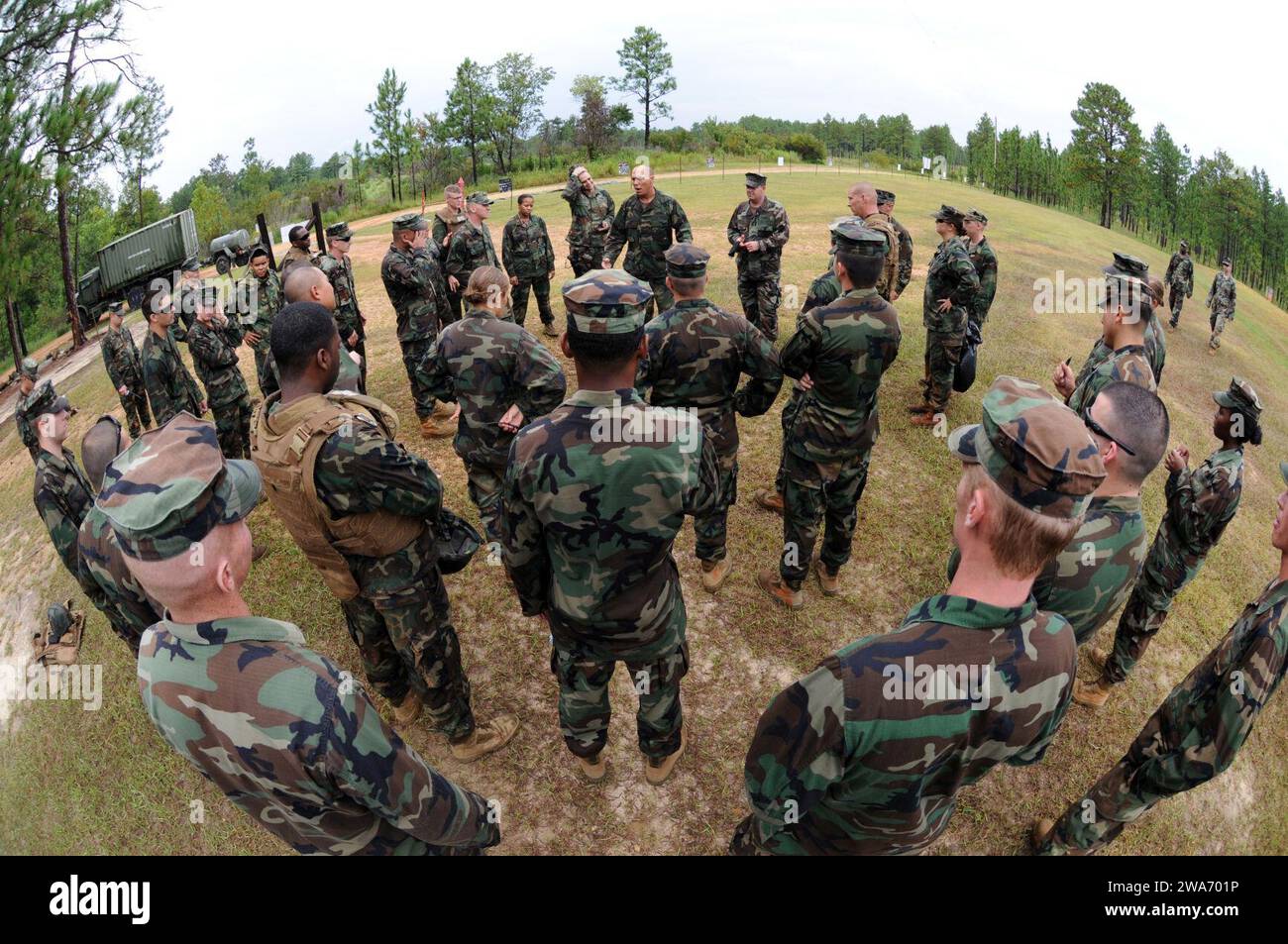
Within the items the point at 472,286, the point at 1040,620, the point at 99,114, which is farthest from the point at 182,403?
the point at 99,114

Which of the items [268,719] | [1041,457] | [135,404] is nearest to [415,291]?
[135,404]

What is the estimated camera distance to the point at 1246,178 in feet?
196

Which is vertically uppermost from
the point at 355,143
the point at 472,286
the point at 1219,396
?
the point at 355,143

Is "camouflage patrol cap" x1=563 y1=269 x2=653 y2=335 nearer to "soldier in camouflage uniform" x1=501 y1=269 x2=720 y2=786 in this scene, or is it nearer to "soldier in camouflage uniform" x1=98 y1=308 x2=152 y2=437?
"soldier in camouflage uniform" x1=501 y1=269 x2=720 y2=786

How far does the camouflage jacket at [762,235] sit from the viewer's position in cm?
859

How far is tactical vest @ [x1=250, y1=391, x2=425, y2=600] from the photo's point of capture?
3188 mm

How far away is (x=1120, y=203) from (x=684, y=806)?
7826 centimetres

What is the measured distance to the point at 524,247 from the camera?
9414 mm

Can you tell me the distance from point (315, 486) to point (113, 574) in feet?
4.59

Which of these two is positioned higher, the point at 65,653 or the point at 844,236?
the point at 844,236

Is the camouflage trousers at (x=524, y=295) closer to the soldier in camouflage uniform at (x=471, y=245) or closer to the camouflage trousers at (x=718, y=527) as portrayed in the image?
the soldier in camouflage uniform at (x=471, y=245)

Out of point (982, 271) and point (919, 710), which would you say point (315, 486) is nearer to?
point (919, 710)

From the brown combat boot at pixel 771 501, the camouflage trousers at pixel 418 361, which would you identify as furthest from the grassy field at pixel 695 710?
the camouflage trousers at pixel 418 361
